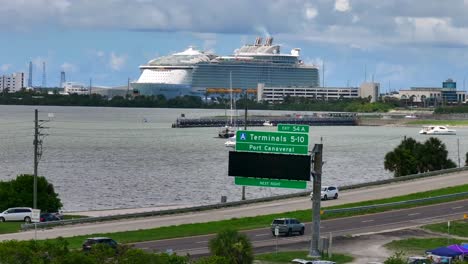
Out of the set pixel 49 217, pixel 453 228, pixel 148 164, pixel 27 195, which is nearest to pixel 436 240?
pixel 453 228

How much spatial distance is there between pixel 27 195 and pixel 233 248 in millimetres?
24970

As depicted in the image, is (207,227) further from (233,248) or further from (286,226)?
(233,248)

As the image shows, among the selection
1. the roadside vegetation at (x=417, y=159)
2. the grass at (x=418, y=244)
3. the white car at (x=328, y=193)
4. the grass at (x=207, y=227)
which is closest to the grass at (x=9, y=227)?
the grass at (x=207, y=227)

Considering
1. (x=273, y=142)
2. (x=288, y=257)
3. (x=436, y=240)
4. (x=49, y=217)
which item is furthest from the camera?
(x=49, y=217)

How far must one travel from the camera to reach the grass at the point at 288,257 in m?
39.1

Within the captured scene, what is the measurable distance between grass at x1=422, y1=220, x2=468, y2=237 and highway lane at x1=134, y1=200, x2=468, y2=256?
115 cm

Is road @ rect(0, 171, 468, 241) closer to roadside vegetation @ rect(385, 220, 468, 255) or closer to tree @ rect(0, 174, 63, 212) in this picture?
tree @ rect(0, 174, 63, 212)

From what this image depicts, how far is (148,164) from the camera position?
112125 mm

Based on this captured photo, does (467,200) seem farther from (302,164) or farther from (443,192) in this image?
(302,164)

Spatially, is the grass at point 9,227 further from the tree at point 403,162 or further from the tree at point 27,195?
the tree at point 403,162

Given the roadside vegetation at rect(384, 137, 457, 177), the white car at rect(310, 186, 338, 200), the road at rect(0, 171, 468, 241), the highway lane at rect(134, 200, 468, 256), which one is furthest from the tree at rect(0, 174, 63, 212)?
the roadside vegetation at rect(384, 137, 457, 177)

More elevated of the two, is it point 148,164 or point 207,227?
point 207,227

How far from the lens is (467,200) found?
57.9m

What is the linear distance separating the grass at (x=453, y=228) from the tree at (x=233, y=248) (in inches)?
558
